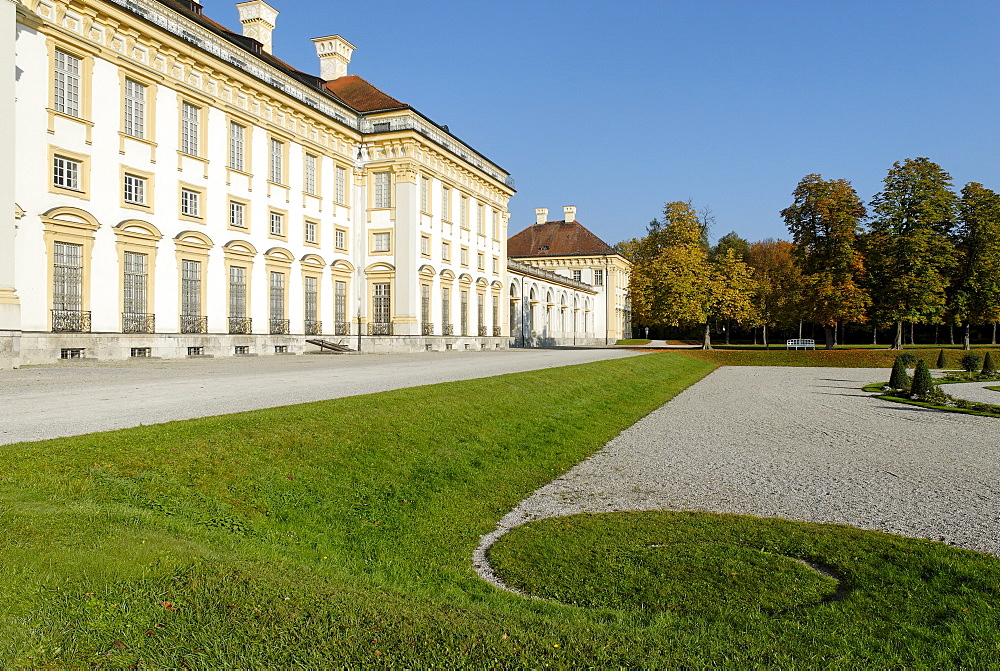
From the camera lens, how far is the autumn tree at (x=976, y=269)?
41.5 metres

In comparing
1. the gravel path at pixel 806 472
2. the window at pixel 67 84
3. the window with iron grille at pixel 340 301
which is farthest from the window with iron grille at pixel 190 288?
the gravel path at pixel 806 472

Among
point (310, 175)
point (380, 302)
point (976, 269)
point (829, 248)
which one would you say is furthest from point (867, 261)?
point (310, 175)

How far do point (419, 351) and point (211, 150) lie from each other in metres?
15.8

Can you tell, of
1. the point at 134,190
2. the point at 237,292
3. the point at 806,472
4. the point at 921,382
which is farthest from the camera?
the point at 237,292

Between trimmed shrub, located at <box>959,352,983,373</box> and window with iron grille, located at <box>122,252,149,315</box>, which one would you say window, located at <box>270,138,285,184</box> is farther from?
trimmed shrub, located at <box>959,352,983,373</box>

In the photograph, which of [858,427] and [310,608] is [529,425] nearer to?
[858,427]

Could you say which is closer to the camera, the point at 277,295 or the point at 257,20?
the point at 277,295

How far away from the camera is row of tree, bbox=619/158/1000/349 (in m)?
38.6

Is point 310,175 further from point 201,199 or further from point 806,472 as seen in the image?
point 806,472

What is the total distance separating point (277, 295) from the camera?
111 feet

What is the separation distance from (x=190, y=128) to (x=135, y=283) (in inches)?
291

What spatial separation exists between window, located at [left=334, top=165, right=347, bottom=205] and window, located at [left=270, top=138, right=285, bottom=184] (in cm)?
491

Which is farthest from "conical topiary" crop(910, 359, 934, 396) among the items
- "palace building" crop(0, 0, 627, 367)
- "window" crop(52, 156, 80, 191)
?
"window" crop(52, 156, 80, 191)

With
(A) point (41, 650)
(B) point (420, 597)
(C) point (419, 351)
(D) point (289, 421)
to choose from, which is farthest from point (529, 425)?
(C) point (419, 351)
